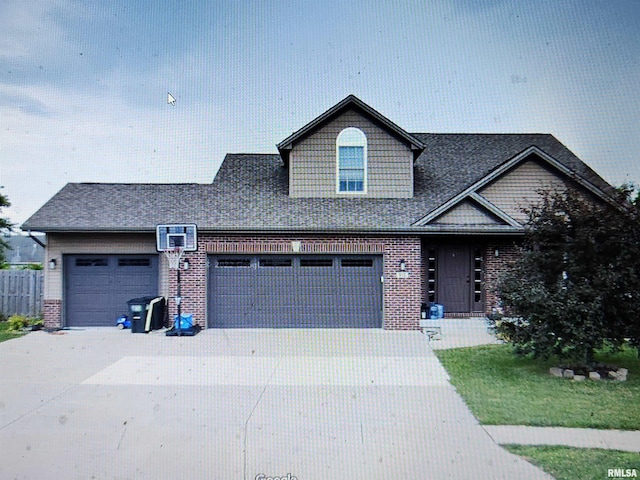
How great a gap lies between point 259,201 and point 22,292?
7171mm

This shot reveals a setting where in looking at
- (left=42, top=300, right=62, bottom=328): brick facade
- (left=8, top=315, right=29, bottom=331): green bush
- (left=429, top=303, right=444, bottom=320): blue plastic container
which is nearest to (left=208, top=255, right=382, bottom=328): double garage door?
(left=429, top=303, right=444, bottom=320): blue plastic container

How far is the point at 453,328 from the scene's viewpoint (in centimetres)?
1056

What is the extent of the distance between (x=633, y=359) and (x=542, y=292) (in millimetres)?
2621

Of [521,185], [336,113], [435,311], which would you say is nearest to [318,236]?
[336,113]

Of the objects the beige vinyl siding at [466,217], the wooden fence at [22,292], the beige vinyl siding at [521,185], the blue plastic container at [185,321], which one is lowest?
the blue plastic container at [185,321]

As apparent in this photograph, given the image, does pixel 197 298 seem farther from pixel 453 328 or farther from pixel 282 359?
pixel 453 328

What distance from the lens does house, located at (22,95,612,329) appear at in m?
10.7

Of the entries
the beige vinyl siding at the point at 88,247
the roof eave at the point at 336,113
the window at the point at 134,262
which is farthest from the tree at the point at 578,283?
the window at the point at 134,262

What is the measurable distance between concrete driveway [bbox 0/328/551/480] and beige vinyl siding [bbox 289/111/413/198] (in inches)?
175

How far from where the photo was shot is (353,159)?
11.9 m

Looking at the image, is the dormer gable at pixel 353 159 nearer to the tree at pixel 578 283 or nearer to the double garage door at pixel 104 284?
the double garage door at pixel 104 284

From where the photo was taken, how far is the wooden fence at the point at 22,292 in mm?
12352

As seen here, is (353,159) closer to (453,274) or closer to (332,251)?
(332,251)

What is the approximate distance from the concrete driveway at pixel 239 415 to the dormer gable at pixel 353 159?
4.45 meters
